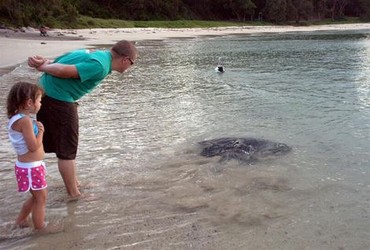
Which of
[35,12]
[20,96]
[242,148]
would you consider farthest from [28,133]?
[35,12]

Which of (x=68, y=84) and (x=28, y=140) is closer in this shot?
(x=28, y=140)

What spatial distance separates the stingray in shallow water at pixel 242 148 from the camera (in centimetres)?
626

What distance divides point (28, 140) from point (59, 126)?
792mm

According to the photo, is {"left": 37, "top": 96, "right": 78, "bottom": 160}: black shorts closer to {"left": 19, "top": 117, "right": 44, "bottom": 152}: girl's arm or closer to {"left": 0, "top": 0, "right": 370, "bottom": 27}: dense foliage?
{"left": 19, "top": 117, "right": 44, "bottom": 152}: girl's arm

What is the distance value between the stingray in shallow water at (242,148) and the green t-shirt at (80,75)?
2.50m

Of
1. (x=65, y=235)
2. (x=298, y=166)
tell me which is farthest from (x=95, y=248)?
(x=298, y=166)

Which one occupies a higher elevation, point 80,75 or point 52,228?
point 80,75

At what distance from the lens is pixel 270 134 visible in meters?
7.66

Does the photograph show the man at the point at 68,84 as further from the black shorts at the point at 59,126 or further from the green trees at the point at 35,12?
the green trees at the point at 35,12

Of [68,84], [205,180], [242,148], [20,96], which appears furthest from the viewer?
[242,148]

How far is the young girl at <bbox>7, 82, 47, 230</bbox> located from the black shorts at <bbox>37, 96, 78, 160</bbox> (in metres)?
0.60

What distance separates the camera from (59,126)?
177 inches

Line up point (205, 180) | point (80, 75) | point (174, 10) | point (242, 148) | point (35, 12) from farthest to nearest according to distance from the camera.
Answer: point (174, 10) < point (35, 12) < point (242, 148) < point (205, 180) < point (80, 75)

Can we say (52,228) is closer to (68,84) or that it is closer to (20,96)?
(20,96)
